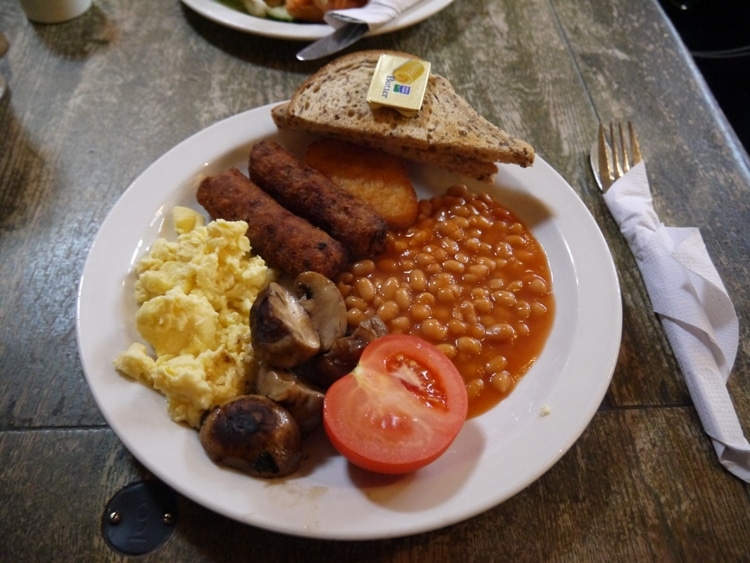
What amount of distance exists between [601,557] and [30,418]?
5.71ft

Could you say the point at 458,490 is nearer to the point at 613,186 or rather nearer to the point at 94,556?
the point at 94,556

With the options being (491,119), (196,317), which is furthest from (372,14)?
(196,317)

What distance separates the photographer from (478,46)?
3031mm

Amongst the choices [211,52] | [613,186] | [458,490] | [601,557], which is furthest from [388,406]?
[211,52]

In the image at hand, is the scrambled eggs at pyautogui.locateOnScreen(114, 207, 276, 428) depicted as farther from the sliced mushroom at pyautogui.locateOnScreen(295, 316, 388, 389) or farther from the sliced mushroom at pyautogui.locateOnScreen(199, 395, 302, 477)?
the sliced mushroom at pyautogui.locateOnScreen(295, 316, 388, 389)

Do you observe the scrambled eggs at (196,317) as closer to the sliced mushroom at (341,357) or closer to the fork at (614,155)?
the sliced mushroom at (341,357)

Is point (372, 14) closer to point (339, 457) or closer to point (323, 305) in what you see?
point (323, 305)

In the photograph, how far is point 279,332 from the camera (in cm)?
155

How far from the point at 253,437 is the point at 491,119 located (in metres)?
1.94

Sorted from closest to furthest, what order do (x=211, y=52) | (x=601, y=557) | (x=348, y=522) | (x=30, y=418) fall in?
(x=348, y=522), (x=601, y=557), (x=30, y=418), (x=211, y=52)

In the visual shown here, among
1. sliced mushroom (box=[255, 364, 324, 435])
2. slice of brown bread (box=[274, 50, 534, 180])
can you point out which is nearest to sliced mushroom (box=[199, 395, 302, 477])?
sliced mushroom (box=[255, 364, 324, 435])

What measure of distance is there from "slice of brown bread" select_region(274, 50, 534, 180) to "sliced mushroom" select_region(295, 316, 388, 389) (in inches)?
35.9

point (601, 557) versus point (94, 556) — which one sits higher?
point (601, 557)

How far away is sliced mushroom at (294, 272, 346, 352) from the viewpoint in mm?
1699
